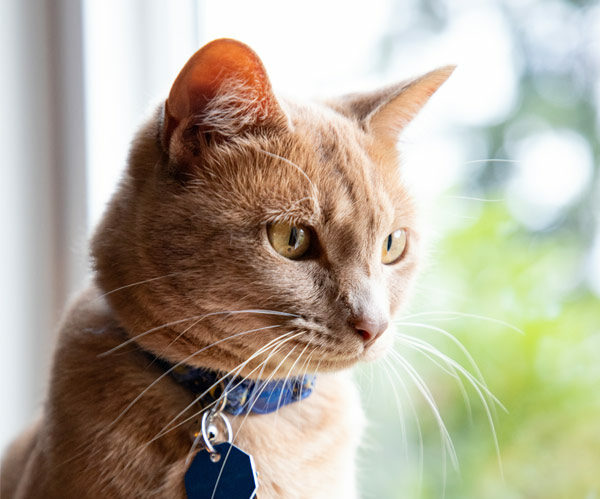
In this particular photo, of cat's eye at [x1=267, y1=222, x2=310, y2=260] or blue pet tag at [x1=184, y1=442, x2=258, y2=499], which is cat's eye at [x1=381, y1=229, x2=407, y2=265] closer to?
cat's eye at [x1=267, y1=222, x2=310, y2=260]

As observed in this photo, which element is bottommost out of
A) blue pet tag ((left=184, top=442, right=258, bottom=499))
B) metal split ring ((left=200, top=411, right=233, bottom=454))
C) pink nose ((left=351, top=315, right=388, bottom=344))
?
blue pet tag ((left=184, top=442, right=258, bottom=499))

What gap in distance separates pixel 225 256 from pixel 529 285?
2.13ft

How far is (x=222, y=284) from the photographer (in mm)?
964

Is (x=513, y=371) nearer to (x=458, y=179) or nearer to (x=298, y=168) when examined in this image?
(x=458, y=179)

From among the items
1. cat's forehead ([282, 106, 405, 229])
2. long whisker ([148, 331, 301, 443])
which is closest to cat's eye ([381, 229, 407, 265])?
cat's forehead ([282, 106, 405, 229])

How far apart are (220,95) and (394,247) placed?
41 centimetres

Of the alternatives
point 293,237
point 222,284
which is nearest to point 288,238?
point 293,237

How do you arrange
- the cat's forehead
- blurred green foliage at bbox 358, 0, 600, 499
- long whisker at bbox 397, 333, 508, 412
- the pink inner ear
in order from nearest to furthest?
1. the pink inner ear
2. the cat's forehead
3. long whisker at bbox 397, 333, 508, 412
4. blurred green foliage at bbox 358, 0, 600, 499

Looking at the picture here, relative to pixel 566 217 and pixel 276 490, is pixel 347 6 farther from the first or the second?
pixel 276 490

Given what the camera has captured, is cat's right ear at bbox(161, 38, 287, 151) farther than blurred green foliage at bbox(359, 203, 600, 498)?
No

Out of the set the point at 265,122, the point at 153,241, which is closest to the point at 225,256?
the point at 153,241

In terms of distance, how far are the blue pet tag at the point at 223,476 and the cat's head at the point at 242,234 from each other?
0.13 m

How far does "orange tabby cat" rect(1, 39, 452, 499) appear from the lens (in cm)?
97

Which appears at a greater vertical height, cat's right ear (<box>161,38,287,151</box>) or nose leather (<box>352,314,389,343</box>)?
cat's right ear (<box>161,38,287,151</box>)
